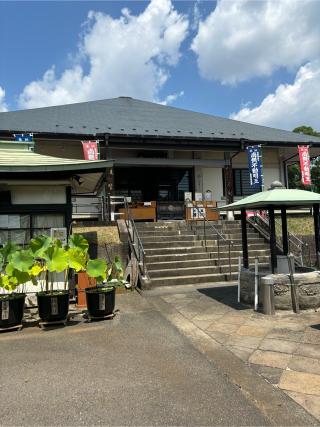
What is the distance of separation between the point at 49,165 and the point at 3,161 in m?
1.34

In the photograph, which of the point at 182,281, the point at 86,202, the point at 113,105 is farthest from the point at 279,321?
the point at 113,105

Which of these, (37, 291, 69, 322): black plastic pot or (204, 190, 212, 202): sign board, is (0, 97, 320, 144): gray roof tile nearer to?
(204, 190, 212, 202): sign board

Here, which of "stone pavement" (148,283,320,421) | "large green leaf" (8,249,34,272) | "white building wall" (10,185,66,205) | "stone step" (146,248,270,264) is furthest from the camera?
"stone step" (146,248,270,264)

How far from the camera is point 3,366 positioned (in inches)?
187

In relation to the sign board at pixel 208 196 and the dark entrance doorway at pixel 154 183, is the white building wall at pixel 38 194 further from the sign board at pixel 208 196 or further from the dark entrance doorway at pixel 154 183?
the sign board at pixel 208 196

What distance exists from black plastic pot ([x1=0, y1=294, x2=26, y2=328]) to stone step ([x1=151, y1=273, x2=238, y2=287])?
412cm

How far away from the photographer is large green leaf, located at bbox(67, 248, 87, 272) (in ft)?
22.1

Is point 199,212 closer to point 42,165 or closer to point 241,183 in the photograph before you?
point 241,183

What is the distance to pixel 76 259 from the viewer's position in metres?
6.79

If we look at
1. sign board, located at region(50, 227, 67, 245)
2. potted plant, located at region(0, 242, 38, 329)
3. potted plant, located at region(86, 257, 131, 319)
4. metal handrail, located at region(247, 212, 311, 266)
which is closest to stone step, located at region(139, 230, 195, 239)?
metal handrail, located at region(247, 212, 311, 266)

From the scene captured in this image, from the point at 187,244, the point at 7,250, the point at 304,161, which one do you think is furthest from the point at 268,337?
the point at 304,161

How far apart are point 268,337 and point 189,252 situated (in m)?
6.38

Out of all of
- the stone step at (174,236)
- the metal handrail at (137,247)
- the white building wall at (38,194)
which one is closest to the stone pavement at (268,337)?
the metal handrail at (137,247)

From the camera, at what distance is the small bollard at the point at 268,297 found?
6887 mm
